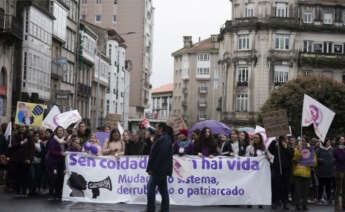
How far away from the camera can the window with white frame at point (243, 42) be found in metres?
80.0

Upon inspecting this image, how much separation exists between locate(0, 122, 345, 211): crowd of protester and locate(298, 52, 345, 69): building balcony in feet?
193

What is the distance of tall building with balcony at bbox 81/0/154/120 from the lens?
108938 mm

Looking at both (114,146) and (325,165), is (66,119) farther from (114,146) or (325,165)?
(325,165)

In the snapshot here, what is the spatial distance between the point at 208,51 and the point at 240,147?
11017 cm

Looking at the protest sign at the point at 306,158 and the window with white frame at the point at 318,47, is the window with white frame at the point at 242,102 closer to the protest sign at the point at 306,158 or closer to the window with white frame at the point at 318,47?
the window with white frame at the point at 318,47

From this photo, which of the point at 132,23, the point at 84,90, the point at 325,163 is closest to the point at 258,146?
the point at 325,163

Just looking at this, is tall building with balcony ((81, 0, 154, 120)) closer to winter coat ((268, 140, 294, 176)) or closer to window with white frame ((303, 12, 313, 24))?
window with white frame ((303, 12, 313, 24))

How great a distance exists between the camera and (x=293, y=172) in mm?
18391

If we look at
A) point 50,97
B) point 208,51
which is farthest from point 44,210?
point 208,51

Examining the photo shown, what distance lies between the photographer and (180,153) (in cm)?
1820

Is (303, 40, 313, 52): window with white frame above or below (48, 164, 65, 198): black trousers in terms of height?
above

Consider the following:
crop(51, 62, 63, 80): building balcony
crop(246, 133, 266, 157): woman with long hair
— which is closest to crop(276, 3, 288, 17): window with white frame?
crop(51, 62, 63, 80): building balcony

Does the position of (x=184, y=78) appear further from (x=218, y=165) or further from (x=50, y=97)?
(x=218, y=165)

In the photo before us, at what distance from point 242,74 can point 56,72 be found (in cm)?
2772
